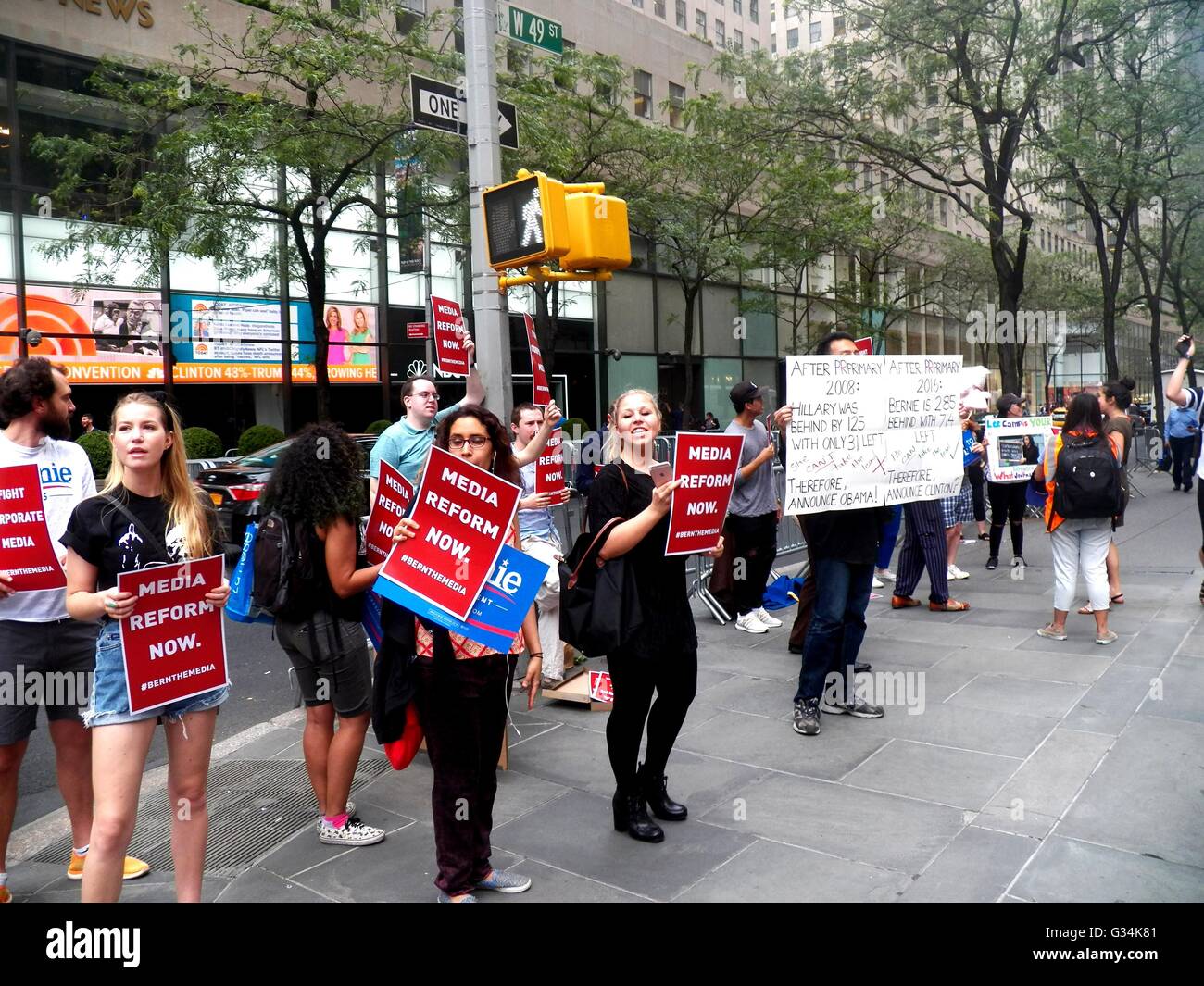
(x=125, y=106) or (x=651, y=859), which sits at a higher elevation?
(x=125, y=106)

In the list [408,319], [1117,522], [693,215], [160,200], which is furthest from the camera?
[408,319]

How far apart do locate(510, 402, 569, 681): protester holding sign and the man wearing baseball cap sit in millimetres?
1830

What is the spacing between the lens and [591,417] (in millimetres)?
32469

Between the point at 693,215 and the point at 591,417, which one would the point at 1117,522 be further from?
the point at 591,417

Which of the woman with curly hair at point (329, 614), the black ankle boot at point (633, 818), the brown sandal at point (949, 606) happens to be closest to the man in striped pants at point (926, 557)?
the brown sandal at point (949, 606)

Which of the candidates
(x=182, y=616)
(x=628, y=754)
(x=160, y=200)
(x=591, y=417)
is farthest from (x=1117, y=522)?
(x=591, y=417)

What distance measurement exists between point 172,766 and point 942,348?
182ft

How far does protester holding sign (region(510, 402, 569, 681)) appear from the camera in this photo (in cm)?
611

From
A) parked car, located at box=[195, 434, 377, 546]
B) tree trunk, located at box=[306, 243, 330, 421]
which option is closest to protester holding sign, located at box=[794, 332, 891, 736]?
parked car, located at box=[195, 434, 377, 546]

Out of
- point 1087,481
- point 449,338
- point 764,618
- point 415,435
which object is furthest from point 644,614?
point 1087,481

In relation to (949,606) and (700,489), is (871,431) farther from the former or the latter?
(949,606)

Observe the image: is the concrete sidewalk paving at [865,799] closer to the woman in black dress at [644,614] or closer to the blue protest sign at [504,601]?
the woman in black dress at [644,614]

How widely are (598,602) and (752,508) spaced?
13.4 feet
